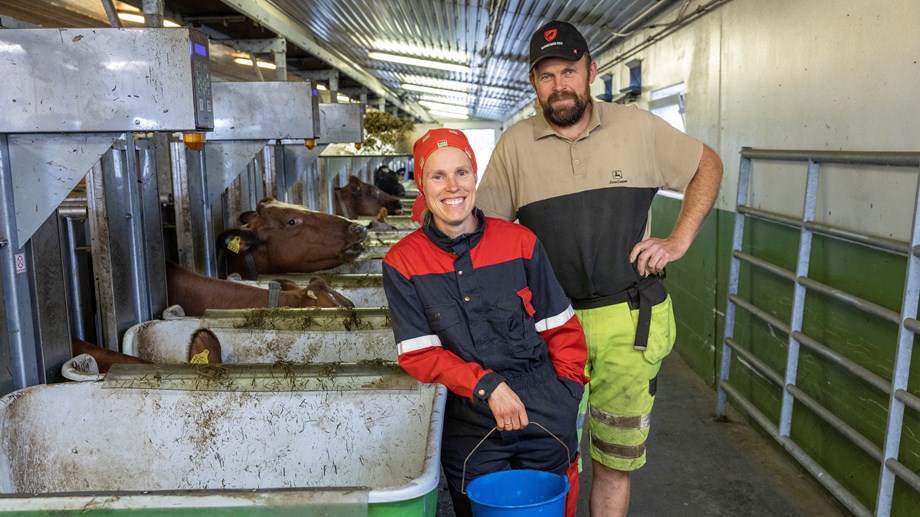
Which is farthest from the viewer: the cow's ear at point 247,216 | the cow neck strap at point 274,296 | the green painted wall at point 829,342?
the cow's ear at point 247,216

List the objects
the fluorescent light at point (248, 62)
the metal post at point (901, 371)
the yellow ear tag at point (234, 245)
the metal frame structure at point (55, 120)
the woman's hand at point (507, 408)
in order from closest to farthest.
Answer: the woman's hand at point (507, 408) → the metal frame structure at point (55, 120) → the metal post at point (901, 371) → the yellow ear tag at point (234, 245) → the fluorescent light at point (248, 62)

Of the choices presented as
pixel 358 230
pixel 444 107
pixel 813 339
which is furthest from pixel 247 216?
pixel 444 107

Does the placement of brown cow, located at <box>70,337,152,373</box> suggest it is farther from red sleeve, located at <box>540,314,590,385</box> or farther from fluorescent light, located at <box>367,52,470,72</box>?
fluorescent light, located at <box>367,52,470,72</box>

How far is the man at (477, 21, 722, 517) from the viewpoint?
2750mm

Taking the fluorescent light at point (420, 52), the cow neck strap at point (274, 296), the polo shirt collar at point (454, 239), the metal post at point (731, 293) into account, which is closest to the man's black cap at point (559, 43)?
the polo shirt collar at point (454, 239)

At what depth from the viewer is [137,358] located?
10.7 feet

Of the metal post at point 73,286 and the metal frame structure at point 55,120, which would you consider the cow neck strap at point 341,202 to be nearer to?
the metal post at point 73,286

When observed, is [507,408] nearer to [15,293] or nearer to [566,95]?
[566,95]

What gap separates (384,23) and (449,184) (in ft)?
17.9

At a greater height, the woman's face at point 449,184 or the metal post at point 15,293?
the woman's face at point 449,184

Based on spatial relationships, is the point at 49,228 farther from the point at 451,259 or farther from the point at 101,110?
the point at 451,259

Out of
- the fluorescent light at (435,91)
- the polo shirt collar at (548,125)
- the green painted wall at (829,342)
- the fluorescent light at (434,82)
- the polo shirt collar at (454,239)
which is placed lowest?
the green painted wall at (829,342)

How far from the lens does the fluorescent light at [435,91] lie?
1394cm

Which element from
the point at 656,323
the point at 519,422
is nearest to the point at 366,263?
the point at 656,323
